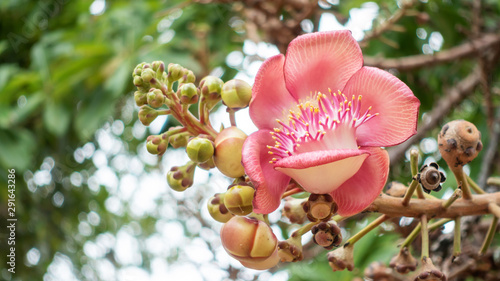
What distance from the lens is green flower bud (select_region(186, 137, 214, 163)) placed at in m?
0.77

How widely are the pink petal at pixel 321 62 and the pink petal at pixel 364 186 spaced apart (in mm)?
146

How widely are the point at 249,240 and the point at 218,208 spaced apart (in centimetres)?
9

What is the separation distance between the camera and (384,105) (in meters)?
0.81

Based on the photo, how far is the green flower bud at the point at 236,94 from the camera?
83 centimetres

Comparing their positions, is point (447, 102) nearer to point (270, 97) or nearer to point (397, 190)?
point (397, 190)

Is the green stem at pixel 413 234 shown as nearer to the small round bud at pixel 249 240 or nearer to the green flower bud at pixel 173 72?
the small round bud at pixel 249 240

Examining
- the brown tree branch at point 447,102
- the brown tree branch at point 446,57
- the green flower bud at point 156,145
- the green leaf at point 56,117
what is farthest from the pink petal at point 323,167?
the green leaf at point 56,117

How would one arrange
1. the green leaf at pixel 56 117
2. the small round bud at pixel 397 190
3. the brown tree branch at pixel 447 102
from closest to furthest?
the small round bud at pixel 397 190 < the brown tree branch at pixel 447 102 < the green leaf at pixel 56 117

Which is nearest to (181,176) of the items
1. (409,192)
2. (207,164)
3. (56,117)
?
(207,164)

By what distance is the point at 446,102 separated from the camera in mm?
1970

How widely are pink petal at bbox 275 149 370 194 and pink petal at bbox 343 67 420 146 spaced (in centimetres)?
8

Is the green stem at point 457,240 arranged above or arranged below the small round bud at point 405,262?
above

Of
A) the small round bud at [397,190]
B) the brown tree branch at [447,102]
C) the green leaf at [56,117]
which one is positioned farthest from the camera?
the green leaf at [56,117]

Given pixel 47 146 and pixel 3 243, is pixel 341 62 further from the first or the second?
pixel 3 243
